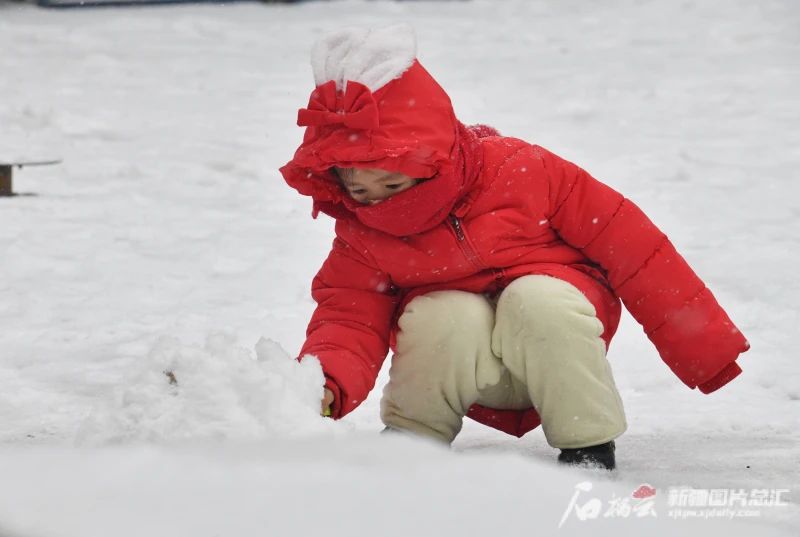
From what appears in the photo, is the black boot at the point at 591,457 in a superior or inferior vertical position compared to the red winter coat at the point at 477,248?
inferior

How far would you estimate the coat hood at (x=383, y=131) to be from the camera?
2.40m

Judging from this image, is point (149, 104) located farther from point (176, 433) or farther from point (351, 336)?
point (176, 433)

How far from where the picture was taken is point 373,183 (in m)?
2.50

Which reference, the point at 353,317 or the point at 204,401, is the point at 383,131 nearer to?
the point at 353,317

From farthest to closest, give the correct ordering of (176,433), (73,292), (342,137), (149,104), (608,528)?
1. (149,104)
2. (73,292)
3. (342,137)
4. (176,433)
5. (608,528)

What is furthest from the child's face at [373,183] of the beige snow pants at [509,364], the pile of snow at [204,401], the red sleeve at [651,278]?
the pile of snow at [204,401]

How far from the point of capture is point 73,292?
13.7 ft

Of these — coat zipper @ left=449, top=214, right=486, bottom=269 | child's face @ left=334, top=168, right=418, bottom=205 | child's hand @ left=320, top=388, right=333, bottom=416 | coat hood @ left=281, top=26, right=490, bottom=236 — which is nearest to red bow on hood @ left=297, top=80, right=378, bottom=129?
coat hood @ left=281, top=26, right=490, bottom=236

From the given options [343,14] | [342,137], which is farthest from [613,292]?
[343,14]

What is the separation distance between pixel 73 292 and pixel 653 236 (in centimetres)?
228

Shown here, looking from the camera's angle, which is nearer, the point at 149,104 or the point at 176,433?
the point at 176,433

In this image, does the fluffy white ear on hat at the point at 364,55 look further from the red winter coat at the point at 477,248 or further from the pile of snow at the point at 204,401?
the pile of snow at the point at 204,401

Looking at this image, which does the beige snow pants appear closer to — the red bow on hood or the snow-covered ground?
the snow-covered ground

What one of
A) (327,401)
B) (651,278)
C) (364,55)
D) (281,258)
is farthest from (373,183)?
(281,258)
